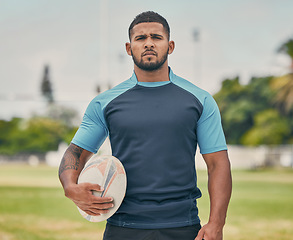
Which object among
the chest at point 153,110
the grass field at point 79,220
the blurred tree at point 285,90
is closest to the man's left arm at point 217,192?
the chest at point 153,110

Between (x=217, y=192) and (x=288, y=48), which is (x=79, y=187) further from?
(x=288, y=48)

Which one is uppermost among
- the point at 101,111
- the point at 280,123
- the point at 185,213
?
the point at 280,123

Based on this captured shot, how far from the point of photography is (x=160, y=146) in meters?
2.21

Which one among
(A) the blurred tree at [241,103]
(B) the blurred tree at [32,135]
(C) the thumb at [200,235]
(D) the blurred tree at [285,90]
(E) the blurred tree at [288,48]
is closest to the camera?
(C) the thumb at [200,235]

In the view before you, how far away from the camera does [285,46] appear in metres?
42.1

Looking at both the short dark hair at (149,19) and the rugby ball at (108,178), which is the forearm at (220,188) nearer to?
the rugby ball at (108,178)

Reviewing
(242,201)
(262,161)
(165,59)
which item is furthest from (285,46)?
(165,59)

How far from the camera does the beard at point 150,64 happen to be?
231 cm

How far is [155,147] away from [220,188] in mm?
360

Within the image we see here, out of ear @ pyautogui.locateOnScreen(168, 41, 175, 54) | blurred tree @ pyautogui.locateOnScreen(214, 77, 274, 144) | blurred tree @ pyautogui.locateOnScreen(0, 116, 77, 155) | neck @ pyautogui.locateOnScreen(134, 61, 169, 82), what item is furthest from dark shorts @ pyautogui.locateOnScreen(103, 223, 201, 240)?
blurred tree @ pyautogui.locateOnScreen(0, 116, 77, 155)

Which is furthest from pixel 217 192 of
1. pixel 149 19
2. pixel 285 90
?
pixel 285 90

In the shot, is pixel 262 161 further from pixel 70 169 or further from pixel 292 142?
pixel 70 169

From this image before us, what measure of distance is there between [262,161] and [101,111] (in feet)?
140

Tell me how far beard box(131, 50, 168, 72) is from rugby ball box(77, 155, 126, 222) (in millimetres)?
443
